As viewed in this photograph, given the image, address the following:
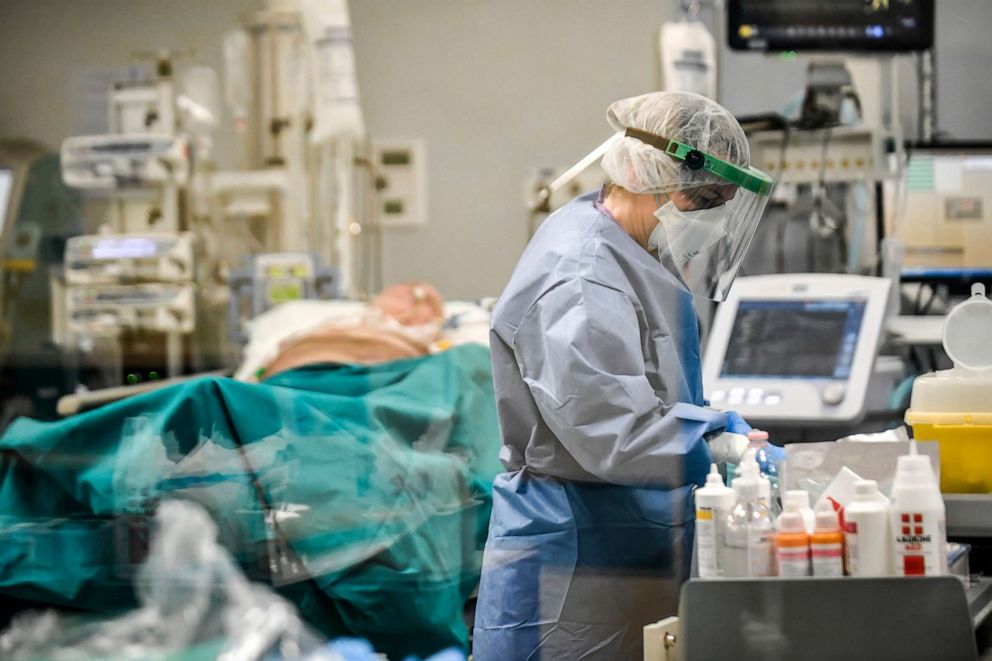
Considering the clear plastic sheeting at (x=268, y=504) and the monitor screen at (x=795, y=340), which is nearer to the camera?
the clear plastic sheeting at (x=268, y=504)

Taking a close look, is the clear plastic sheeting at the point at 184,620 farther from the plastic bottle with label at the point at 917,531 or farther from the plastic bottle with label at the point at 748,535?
the plastic bottle with label at the point at 917,531

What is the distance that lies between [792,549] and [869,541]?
0.07m

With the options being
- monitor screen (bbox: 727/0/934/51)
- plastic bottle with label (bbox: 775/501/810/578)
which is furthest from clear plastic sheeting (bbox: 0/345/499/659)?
monitor screen (bbox: 727/0/934/51)

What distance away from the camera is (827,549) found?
119cm

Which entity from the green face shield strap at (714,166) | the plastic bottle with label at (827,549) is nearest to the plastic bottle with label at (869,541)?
the plastic bottle with label at (827,549)

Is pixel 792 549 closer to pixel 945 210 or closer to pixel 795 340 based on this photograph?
pixel 795 340

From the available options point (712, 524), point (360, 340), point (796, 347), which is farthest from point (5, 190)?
point (712, 524)

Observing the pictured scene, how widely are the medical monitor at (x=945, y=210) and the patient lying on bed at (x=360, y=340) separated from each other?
140 centimetres

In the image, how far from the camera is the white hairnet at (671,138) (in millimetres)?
1692

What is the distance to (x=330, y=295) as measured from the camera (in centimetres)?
376

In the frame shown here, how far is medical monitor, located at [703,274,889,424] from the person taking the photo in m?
2.67

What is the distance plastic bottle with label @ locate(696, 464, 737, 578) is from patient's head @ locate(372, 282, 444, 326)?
189 centimetres

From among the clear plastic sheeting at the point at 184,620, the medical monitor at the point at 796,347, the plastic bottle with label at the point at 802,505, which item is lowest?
the clear plastic sheeting at the point at 184,620

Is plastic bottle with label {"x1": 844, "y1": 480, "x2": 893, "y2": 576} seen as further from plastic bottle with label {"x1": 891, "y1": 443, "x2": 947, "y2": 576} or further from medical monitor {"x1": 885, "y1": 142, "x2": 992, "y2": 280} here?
medical monitor {"x1": 885, "y1": 142, "x2": 992, "y2": 280}
